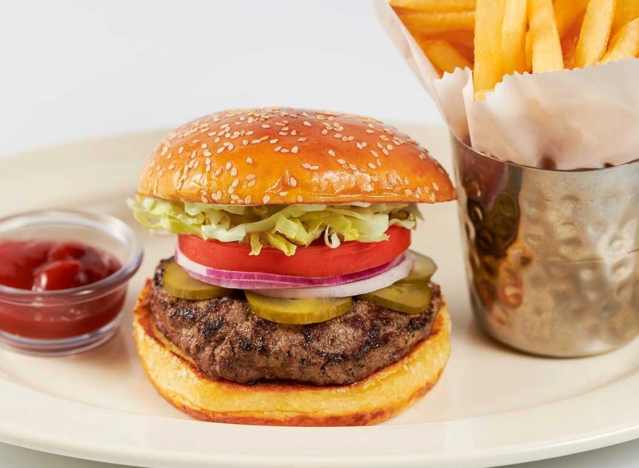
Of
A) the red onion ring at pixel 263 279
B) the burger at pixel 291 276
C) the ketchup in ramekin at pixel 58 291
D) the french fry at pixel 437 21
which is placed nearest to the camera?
the burger at pixel 291 276

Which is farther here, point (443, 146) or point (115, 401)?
point (443, 146)

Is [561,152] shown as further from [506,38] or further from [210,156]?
[210,156]

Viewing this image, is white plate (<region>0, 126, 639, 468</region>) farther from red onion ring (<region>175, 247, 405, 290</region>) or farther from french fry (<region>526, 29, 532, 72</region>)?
french fry (<region>526, 29, 532, 72</region>)

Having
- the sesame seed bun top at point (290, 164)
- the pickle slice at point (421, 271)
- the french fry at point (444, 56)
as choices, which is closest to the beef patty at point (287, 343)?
the pickle slice at point (421, 271)

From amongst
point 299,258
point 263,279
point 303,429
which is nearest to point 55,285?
point 263,279

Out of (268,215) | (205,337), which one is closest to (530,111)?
(268,215)

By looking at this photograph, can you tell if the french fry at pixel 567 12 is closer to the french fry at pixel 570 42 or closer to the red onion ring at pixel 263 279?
the french fry at pixel 570 42

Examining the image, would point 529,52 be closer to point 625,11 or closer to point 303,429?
point 625,11
